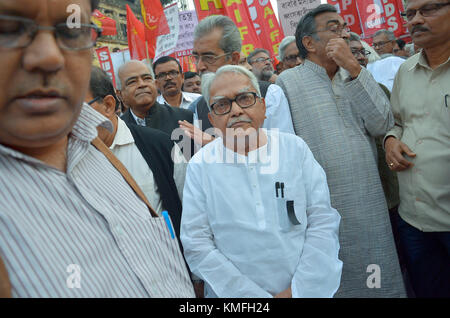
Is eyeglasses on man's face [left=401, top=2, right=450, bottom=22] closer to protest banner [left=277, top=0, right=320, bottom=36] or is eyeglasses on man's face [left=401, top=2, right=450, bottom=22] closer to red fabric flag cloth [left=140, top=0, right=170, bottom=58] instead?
protest banner [left=277, top=0, right=320, bottom=36]

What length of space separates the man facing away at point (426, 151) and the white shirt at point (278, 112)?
26.1 inches

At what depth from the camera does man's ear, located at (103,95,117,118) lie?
2367 mm

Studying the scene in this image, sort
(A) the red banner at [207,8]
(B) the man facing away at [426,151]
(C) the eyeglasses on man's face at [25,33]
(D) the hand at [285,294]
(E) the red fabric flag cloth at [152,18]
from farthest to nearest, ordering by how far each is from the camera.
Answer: (E) the red fabric flag cloth at [152,18], (A) the red banner at [207,8], (B) the man facing away at [426,151], (D) the hand at [285,294], (C) the eyeglasses on man's face at [25,33]

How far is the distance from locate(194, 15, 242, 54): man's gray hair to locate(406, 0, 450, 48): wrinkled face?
1.39m

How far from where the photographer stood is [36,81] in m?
0.77

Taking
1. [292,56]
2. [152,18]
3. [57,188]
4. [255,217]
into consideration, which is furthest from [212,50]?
[152,18]

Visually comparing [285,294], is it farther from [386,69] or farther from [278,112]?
[386,69]

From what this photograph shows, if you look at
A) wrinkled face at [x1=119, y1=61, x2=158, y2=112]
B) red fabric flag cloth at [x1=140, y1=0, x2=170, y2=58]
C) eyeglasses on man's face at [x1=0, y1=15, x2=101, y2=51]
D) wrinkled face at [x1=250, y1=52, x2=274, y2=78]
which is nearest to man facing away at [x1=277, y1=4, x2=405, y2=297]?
wrinkled face at [x1=119, y1=61, x2=158, y2=112]

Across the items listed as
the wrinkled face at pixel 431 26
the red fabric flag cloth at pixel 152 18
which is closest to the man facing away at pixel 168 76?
the red fabric flag cloth at pixel 152 18

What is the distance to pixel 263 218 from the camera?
1.81 meters

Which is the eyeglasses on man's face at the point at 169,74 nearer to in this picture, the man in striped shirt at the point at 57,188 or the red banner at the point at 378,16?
the man in striped shirt at the point at 57,188

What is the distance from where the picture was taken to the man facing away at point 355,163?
2.40 meters

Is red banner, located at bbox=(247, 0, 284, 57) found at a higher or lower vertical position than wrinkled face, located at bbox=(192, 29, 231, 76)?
higher
